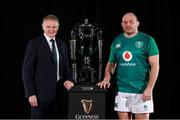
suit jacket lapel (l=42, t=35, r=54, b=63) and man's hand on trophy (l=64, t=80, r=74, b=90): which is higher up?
suit jacket lapel (l=42, t=35, r=54, b=63)

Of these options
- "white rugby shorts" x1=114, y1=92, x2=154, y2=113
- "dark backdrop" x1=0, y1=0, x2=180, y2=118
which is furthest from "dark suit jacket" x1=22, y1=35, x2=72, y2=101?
"dark backdrop" x1=0, y1=0, x2=180, y2=118

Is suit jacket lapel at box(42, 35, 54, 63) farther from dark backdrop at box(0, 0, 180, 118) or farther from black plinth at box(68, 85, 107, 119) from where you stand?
dark backdrop at box(0, 0, 180, 118)

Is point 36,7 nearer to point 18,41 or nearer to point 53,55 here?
point 18,41

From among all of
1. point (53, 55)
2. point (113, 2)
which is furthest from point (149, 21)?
point (53, 55)

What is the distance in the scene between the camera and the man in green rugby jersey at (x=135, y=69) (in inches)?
119

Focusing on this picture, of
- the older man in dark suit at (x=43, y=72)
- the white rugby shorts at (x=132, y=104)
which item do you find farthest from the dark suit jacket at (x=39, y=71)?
the white rugby shorts at (x=132, y=104)

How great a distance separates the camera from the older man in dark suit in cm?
300

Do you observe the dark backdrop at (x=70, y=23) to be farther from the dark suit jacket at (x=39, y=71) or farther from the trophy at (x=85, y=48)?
the dark suit jacket at (x=39, y=71)

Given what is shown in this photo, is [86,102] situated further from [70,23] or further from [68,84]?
[70,23]

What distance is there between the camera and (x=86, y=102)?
3031mm

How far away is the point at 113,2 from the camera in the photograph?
4289 mm

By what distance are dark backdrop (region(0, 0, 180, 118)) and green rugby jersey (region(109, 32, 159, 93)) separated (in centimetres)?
126

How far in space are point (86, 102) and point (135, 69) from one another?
0.47m

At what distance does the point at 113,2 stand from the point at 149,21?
0.46 metres
